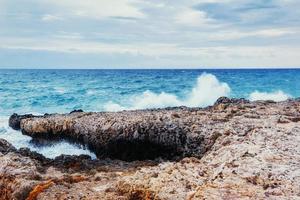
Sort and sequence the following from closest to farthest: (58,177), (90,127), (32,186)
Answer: (32,186), (58,177), (90,127)

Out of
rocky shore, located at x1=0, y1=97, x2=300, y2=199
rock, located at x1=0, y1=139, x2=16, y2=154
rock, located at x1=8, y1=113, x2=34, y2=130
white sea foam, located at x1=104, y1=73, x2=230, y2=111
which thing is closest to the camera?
rocky shore, located at x1=0, y1=97, x2=300, y2=199

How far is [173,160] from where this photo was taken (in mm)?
7195

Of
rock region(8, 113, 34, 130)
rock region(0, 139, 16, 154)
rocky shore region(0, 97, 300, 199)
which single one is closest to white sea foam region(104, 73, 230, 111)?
rock region(8, 113, 34, 130)

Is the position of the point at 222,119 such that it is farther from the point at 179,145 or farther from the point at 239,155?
the point at 239,155

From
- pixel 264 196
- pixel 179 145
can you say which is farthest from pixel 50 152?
pixel 264 196

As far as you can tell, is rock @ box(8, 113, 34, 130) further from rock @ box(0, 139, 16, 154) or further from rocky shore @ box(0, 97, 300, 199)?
rock @ box(0, 139, 16, 154)

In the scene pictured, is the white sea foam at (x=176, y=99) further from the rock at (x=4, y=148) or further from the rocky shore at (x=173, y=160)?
the rock at (x=4, y=148)

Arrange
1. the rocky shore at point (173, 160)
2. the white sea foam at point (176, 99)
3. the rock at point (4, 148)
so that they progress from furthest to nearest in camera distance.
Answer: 1. the white sea foam at point (176, 99)
2. the rock at point (4, 148)
3. the rocky shore at point (173, 160)

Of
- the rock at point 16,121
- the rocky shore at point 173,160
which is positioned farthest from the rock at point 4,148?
the rock at point 16,121

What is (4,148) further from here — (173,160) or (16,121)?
(16,121)

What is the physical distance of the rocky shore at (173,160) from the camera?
4.68 meters

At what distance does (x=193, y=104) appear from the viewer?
30.1m

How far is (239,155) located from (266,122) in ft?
6.73

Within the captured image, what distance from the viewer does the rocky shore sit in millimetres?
4684
